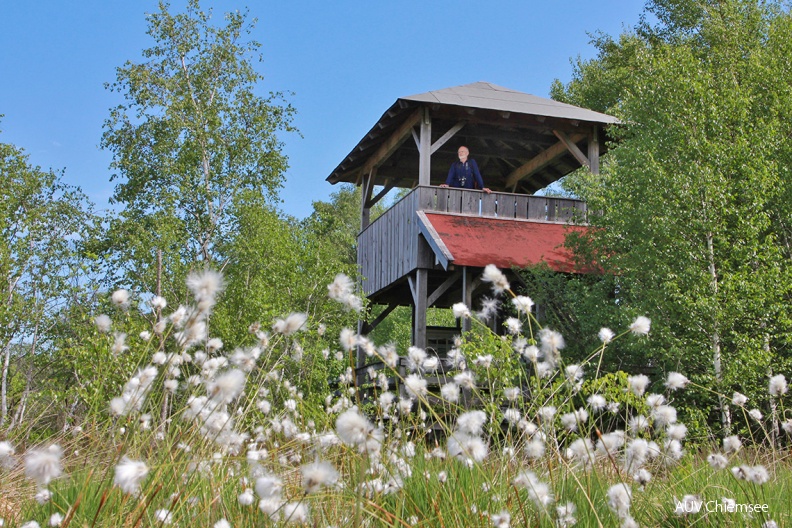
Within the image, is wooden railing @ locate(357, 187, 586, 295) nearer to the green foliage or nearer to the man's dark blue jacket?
the man's dark blue jacket

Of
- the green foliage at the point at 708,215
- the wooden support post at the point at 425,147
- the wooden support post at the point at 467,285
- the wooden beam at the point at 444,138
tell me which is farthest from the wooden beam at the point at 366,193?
the green foliage at the point at 708,215

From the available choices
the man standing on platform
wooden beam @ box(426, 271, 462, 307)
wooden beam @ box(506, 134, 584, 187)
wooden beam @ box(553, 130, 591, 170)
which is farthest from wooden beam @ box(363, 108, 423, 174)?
wooden beam @ box(506, 134, 584, 187)

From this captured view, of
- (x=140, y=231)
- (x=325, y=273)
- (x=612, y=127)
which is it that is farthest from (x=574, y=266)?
(x=140, y=231)

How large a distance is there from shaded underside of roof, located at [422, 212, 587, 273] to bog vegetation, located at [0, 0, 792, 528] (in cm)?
75

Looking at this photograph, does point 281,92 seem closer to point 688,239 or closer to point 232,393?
point 688,239

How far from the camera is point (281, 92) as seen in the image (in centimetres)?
2667

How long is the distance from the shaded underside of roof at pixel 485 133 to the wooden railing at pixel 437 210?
142 cm

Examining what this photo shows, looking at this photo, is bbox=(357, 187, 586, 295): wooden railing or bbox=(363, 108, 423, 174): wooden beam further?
bbox=(363, 108, 423, 174): wooden beam

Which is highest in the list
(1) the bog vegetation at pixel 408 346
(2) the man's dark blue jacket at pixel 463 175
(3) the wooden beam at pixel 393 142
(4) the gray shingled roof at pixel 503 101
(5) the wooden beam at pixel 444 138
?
(4) the gray shingled roof at pixel 503 101

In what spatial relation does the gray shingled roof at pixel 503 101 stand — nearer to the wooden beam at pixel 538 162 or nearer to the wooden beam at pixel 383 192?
the wooden beam at pixel 538 162

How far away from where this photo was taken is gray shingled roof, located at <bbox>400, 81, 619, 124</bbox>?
652 inches

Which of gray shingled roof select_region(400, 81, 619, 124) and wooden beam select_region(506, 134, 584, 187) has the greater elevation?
gray shingled roof select_region(400, 81, 619, 124)

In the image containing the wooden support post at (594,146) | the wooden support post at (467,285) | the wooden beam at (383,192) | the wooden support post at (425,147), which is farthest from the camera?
Result: the wooden beam at (383,192)

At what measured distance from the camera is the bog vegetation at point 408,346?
10.6 ft
